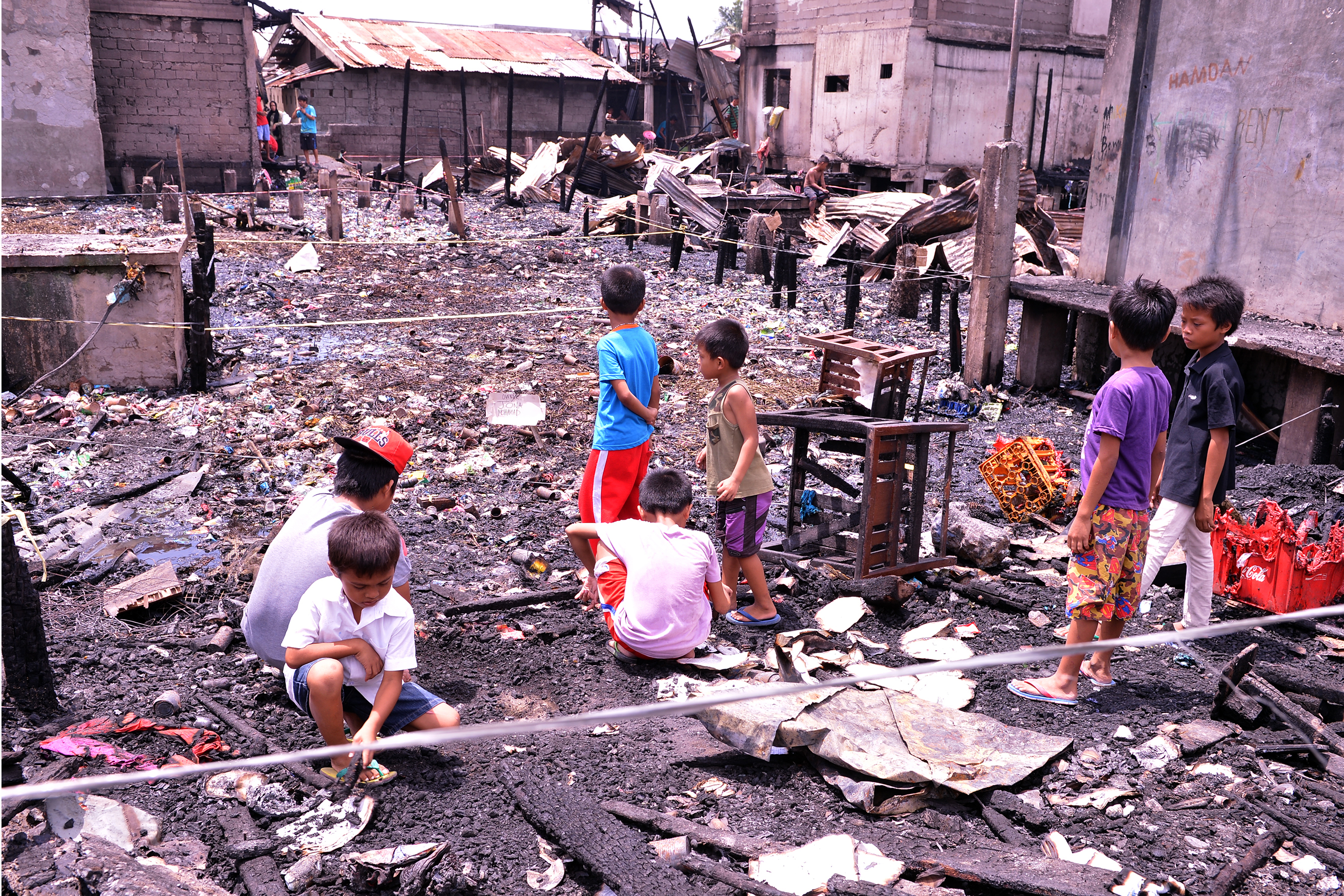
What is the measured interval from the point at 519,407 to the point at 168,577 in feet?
10.6

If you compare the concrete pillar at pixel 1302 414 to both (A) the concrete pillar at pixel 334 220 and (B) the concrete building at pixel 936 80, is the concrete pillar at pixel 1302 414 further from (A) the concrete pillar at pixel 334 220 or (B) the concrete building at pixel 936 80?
(B) the concrete building at pixel 936 80

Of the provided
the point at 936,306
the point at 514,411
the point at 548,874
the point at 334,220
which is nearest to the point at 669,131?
the point at 334,220

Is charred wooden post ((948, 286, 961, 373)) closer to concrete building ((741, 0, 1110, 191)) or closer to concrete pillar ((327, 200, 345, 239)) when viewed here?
concrete pillar ((327, 200, 345, 239))

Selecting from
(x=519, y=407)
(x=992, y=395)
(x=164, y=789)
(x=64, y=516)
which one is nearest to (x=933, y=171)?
(x=992, y=395)

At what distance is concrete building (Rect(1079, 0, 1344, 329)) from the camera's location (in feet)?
20.9

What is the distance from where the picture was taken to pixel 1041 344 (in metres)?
8.31

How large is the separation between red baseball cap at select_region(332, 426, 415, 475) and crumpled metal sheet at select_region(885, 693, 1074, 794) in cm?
196

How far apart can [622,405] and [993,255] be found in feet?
15.9

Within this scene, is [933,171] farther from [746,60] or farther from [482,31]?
[482,31]

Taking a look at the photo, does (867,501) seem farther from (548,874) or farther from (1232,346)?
(1232,346)

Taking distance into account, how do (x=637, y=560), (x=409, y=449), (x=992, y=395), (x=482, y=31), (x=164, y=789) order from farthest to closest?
(x=482, y=31)
(x=992, y=395)
(x=637, y=560)
(x=409, y=449)
(x=164, y=789)

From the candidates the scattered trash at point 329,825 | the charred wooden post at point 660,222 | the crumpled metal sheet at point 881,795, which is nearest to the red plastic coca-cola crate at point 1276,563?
the crumpled metal sheet at point 881,795

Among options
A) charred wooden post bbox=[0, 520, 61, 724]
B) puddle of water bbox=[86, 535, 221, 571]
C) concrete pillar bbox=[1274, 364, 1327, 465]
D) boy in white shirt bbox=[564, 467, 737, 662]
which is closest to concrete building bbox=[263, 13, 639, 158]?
concrete pillar bbox=[1274, 364, 1327, 465]

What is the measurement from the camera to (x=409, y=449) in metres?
3.37
